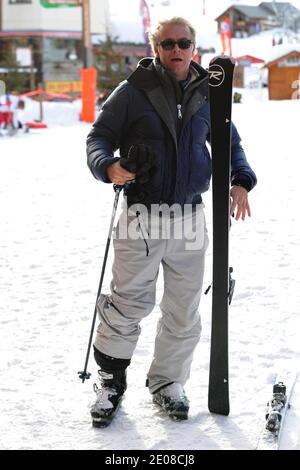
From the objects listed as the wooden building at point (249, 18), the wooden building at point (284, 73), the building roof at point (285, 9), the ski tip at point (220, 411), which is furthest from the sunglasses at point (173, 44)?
the wooden building at point (249, 18)

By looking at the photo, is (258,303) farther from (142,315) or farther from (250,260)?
(142,315)

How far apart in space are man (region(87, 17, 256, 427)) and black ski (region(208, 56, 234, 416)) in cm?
10

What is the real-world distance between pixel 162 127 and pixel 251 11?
58.7m

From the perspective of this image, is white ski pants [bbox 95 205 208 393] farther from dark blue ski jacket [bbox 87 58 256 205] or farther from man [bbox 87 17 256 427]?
dark blue ski jacket [bbox 87 58 256 205]

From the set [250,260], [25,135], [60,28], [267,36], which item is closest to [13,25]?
[60,28]

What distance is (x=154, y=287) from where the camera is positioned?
2766mm

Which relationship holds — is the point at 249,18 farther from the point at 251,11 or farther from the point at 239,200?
the point at 239,200

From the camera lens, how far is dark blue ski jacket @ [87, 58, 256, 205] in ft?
8.48

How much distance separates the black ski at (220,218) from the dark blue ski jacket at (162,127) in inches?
4.1

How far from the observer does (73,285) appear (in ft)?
15.9

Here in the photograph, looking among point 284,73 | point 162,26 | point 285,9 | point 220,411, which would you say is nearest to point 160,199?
point 162,26

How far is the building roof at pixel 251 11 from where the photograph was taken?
5675 centimetres

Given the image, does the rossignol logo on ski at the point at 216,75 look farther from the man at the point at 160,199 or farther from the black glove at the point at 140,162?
the black glove at the point at 140,162

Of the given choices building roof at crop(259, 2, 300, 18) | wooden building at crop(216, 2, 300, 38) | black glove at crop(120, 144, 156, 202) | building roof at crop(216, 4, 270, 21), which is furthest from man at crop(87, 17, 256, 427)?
building roof at crop(216, 4, 270, 21)
